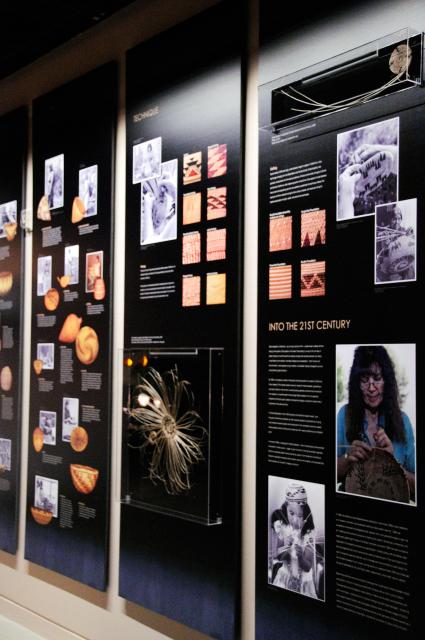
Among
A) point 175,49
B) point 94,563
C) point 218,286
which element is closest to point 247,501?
point 218,286

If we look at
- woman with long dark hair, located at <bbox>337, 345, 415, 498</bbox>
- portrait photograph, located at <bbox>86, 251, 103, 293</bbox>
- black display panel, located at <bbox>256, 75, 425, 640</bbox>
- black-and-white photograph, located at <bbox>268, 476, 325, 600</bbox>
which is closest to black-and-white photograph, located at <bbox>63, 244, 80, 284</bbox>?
portrait photograph, located at <bbox>86, 251, 103, 293</bbox>

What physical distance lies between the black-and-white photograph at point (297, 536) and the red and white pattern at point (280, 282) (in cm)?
80

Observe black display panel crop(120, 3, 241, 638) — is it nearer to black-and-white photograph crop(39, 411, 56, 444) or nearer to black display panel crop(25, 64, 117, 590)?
black display panel crop(25, 64, 117, 590)

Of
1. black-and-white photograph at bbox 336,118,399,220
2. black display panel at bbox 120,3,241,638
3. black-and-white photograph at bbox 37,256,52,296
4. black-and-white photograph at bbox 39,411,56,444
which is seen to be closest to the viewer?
black-and-white photograph at bbox 336,118,399,220

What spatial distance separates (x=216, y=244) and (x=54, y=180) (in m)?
1.72

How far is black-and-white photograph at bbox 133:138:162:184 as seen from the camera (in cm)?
409

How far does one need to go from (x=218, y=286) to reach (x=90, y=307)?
116 centimetres

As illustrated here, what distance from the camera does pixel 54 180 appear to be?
494 cm

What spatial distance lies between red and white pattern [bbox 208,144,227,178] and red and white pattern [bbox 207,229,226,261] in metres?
0.28

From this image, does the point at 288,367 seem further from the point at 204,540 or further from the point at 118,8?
the point at 118,8

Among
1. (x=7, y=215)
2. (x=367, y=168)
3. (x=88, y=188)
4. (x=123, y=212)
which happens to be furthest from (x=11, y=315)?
(x=367, y=168)

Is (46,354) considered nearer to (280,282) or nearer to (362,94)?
(280,282)

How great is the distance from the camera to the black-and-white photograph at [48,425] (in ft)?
15.8

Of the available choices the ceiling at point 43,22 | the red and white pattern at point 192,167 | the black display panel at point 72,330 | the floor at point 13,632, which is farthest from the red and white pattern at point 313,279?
the floor at point 13,632
